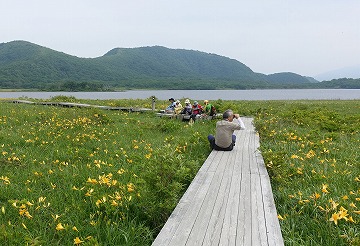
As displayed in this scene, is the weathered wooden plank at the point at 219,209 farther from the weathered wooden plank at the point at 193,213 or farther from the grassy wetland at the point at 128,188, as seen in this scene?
the grassy wetland at the point at 128,188

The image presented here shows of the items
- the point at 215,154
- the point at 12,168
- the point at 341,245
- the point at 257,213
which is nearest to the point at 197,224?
Result: the point at 257,213

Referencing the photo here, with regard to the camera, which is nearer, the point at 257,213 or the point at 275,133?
the point at 257,213

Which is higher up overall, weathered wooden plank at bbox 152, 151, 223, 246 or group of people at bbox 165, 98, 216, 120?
group of people at bbox 165, 98, 216, 120

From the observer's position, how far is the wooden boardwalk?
3604mm

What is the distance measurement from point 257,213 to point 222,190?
1065mm

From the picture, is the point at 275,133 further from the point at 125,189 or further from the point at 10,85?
the point at 10,85

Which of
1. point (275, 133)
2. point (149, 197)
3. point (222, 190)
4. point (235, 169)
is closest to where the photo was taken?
point (149, 197)

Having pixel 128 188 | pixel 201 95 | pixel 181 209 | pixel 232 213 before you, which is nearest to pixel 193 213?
pixel 181 209

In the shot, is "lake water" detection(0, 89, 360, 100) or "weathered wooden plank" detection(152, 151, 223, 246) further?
"lake water" detection(0, 89, 360, 100)

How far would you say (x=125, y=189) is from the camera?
5016mm

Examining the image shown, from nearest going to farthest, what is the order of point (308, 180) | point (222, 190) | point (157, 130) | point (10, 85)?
point (222, 190), point (308, 180), point (157, 130), point (10, 85)

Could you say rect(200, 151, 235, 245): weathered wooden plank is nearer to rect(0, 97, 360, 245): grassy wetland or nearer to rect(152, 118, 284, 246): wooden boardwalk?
rect(152, 118, 284, 246): wooden boardwalk

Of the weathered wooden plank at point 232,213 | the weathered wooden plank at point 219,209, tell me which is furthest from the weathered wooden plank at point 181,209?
the weathered wooden plank at point 232,213

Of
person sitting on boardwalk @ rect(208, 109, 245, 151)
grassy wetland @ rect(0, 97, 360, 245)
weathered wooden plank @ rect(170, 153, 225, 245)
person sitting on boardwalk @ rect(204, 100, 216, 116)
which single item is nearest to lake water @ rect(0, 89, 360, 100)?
person sitting on boardwalk @ rect(204, 100, 216, 116)
